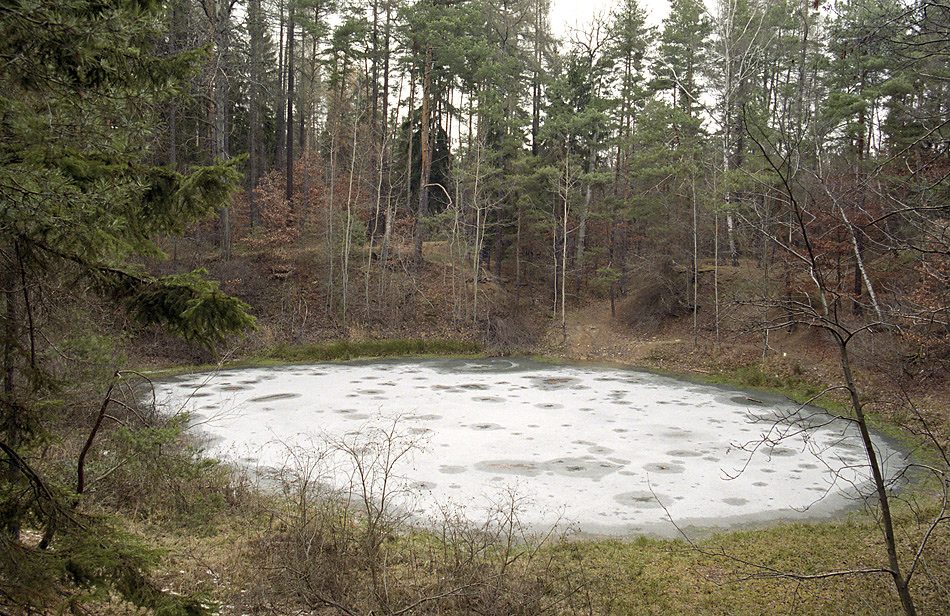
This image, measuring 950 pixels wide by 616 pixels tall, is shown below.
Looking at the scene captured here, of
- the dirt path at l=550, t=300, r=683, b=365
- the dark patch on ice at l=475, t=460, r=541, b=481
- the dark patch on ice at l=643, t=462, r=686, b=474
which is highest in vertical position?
the dirt path at l=550, t=300, r=683, b=365

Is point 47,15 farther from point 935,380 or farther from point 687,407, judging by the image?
point 935,380

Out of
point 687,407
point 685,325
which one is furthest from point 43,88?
point 685,325

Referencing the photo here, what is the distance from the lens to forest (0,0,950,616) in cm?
301

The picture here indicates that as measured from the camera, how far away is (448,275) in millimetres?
28094

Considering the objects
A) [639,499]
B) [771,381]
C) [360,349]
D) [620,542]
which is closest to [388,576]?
[620,542]

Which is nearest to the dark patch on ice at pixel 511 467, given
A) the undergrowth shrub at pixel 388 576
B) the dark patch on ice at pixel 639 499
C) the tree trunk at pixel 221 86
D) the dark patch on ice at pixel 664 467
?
the dark patch on ice at pixel 639 499

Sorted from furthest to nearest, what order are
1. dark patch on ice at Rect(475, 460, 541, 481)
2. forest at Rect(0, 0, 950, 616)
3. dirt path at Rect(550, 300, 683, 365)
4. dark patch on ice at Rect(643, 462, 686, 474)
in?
1. dirt path at Rect(550, 300, 683, 365)
2. dark patch on ice at Rect(643, 462, 686, 474)
3. dark patch on ice at Rect(475, 460, 541, 481)
4. forest at Rect(0, 0, 950, 616)

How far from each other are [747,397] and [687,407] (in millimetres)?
2290

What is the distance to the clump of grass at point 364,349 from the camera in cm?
1966

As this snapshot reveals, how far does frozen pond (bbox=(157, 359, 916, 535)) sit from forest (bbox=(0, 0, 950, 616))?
0.71 m

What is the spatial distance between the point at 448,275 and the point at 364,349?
319 inches

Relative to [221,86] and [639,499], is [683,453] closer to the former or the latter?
[639,499]

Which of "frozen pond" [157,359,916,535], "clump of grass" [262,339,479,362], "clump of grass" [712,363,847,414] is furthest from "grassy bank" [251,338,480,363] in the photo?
"clump of grass" [712,363,847,414]

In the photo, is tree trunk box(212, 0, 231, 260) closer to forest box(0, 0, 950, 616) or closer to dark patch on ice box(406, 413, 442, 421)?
forest box(0, 0, 950, 616)
